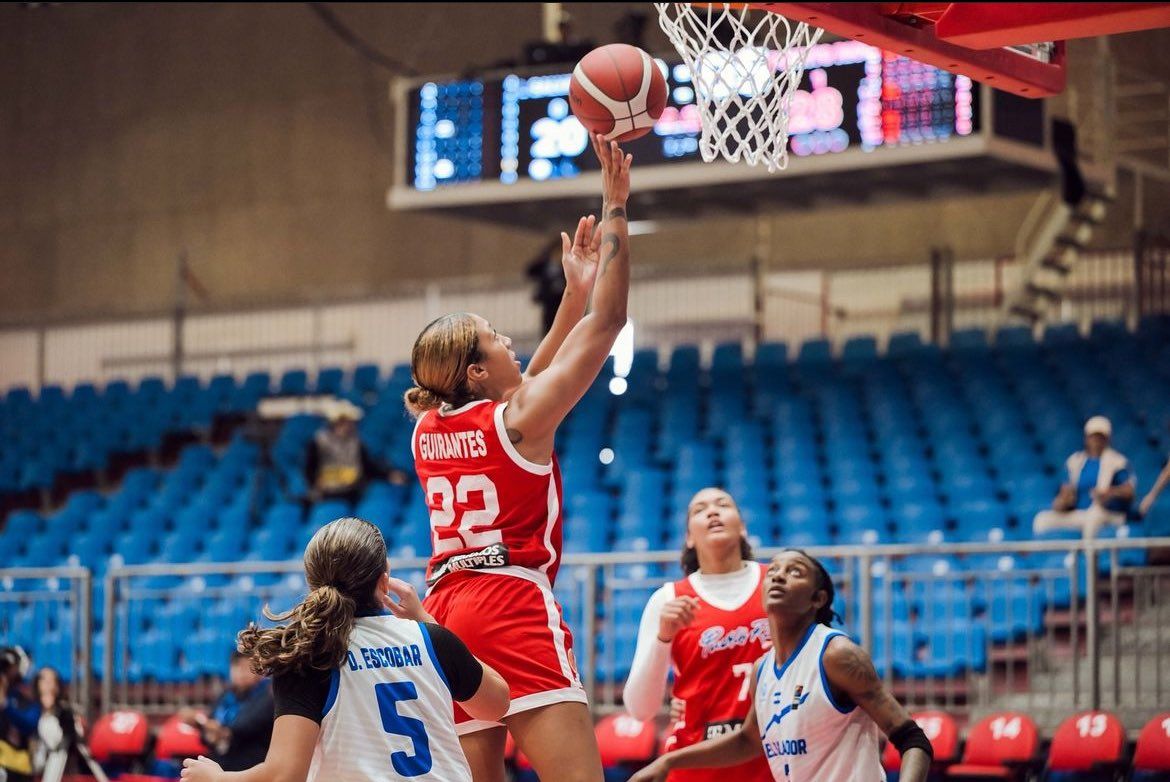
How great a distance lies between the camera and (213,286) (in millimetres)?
20500

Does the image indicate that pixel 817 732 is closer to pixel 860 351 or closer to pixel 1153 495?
pixel 1153 495

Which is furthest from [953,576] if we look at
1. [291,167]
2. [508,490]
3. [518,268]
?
[291,167]

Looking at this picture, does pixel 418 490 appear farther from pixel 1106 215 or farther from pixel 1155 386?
pixel 1106 215

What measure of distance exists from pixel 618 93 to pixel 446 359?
1.25 metres

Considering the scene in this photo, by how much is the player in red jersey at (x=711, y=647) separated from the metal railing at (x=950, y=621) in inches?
130

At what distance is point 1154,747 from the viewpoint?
26.2ft

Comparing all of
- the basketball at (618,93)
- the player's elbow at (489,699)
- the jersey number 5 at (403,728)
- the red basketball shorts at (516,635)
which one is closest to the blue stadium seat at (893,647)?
the basketball at (618,93)

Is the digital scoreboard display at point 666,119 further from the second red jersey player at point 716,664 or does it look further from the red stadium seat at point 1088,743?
the second red jersey player at point 716,664

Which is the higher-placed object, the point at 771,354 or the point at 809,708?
the point at 771,354

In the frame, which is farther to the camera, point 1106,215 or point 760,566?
point 1106,215

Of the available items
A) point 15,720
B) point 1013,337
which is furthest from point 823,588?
point 1013,337

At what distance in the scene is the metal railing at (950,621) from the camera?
9109mm

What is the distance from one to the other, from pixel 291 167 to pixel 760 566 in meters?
15.2

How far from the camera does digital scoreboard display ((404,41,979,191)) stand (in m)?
12.9
